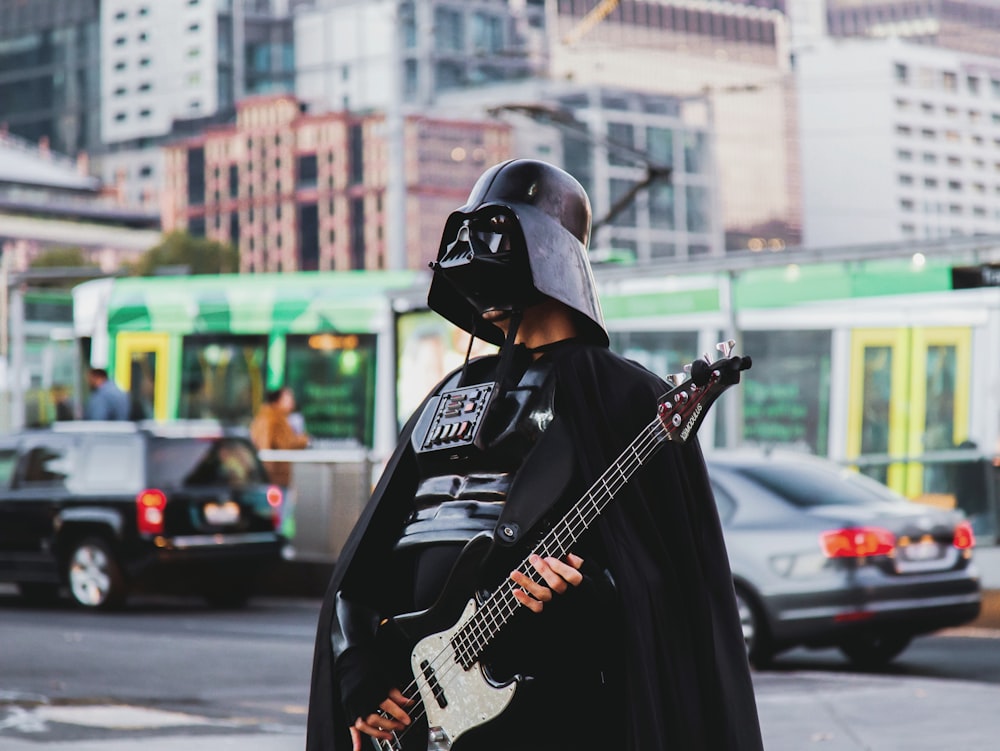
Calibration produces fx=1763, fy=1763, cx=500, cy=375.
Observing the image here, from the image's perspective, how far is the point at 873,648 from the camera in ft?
36.2

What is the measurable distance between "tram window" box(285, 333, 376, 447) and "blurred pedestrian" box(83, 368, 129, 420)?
12.1 feet

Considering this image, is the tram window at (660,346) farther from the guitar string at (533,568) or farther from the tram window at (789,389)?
the guitar string at (533,568)

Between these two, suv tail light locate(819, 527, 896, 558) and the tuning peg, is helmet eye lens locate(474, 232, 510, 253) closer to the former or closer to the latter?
the tuning peg

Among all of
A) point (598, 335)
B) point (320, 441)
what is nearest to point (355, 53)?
point (320, 441)

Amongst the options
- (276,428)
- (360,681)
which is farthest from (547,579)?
(276,428)

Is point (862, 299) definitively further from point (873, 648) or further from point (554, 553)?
point (554, 553)

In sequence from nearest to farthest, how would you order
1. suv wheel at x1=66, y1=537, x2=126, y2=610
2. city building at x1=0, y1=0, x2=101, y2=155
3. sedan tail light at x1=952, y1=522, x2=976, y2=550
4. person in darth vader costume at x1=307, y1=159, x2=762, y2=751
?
1. person in darth vader costume at x1=307, y1=159, x2=762, y2=751
2. sedan tail light at x1=952, y1=522, x2=976, y2=550
3. suv wheel at x1=66, y1=537, x2=126, y2=610
4. city building at x1=0, y1=0, x2=101, y2=155

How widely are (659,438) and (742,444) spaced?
15618mm

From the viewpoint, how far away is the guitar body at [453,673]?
3.07 metres

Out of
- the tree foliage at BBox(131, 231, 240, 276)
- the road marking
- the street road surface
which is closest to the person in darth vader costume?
the street road surface

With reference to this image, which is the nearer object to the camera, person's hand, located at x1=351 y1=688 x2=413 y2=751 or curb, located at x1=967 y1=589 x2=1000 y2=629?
person's hand, located at x1=351 y1=688 x2=413 y2=751

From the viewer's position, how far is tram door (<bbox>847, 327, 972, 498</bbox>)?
1717cm

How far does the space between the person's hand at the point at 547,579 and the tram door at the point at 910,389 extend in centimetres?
1451

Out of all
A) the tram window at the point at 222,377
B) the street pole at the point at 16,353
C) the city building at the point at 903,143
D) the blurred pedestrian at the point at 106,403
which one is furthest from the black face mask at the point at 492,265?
the city building at the point at 903,143
